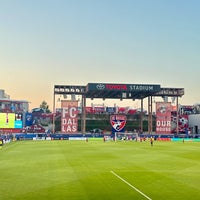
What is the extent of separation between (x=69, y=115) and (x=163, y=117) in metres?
31.9

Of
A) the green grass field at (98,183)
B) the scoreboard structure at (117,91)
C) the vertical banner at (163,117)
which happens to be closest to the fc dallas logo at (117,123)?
the scoreboard structure at (117,91)

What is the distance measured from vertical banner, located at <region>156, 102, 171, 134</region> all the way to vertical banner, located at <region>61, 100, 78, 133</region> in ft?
91.2

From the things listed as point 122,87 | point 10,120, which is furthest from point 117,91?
point 10,120

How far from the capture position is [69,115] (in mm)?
111188

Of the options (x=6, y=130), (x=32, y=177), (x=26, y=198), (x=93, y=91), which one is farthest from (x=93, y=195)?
(x=6, y=130)

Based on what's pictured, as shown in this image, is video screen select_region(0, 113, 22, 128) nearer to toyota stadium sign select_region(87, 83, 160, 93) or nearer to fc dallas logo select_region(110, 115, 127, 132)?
toyota stadium sign select_region(87, 83, 160, 93)

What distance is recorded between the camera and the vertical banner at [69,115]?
11019 cm

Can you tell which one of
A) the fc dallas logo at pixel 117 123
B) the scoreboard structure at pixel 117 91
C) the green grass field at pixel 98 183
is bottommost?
the green grass field at pixel 98 183

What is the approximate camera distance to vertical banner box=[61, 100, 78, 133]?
110 metres

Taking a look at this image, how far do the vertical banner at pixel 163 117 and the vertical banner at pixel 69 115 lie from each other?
91.2 ft

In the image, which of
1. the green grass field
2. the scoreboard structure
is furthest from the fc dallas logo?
the green grass field

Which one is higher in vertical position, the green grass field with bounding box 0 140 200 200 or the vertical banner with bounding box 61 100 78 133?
the vertical banner with bounding box 61 100 78 133

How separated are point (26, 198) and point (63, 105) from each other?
93.6m

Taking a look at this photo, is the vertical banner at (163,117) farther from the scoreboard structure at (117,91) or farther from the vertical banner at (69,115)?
the vertical banner at (69,115)
